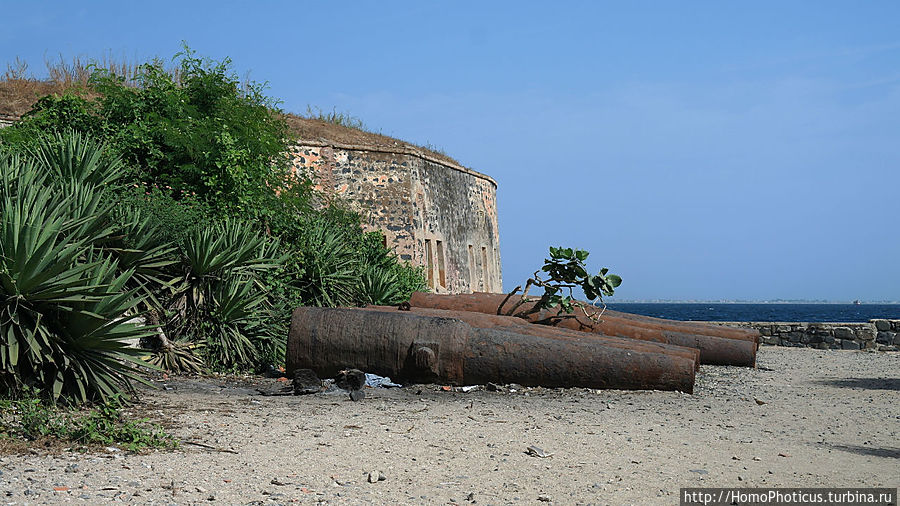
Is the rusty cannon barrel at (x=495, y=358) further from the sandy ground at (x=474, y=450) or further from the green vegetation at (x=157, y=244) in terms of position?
the green vegetation at (x=157, y=244)

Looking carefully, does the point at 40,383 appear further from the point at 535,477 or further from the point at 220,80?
the point at 220,80

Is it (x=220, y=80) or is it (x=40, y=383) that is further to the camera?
(x=220, y=80)

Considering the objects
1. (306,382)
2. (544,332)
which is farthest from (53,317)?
(544,332)

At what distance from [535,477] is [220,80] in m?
11.3

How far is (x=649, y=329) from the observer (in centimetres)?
1130

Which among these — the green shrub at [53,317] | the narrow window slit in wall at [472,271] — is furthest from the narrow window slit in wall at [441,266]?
the green shrub at [53,317]

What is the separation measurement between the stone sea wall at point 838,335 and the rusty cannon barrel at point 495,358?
8915mm

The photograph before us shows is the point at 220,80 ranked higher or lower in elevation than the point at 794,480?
higher

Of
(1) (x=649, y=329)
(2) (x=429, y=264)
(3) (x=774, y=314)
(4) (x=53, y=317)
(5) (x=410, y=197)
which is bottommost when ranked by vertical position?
(3) (x=774, y=314)

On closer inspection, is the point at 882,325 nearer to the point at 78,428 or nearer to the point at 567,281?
the point at 567,281

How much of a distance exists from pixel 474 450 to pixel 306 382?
10.7ft


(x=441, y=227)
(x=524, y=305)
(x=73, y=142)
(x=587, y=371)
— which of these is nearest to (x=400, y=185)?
(x=441, y=227)

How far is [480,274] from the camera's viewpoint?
2762 centimetres

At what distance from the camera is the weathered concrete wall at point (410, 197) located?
70.9 ft
